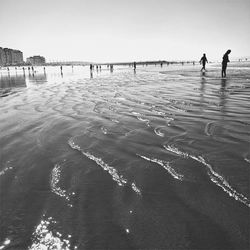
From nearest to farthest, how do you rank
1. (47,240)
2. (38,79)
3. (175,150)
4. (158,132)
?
1. (47,240)
2. (175,150)
3. (158,132)
4. (38,79)

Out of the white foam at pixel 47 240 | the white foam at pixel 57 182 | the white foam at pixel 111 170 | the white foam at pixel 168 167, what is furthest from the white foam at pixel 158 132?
the white foam at pixel 47 240

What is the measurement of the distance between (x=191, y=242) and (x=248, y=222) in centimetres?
70

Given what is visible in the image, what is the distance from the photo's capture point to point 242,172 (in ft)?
11.7

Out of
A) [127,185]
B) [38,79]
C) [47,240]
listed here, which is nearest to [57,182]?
[127,185]

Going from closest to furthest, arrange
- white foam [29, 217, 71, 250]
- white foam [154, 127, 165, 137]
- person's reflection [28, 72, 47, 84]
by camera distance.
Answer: white foam [29, 217, 71, 250] < white foam [154, 127, 165, 137] < person's reflection [28, 72, 47, 84]

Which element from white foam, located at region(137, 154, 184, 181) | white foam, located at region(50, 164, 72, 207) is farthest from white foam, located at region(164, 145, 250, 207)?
white foam, located at region(50, 164, 72, 207)

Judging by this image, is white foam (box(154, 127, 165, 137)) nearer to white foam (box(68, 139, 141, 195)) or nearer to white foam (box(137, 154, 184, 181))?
white foam (box(137, 154, 184, 181))

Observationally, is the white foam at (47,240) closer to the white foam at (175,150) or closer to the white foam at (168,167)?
the white foam at (168,167)

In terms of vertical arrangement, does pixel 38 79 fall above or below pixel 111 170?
below

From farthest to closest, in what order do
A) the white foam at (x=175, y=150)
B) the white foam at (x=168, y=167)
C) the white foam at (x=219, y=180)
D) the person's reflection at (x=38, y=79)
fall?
1. the person's reflection at (x=38, y=79)
2. the white foam at (x=175, y=150)
3. the white foam at (x=168, y=167)
4. the white foam at (x=219, y=180)

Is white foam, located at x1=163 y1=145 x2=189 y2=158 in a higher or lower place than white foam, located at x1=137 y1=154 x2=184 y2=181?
higher

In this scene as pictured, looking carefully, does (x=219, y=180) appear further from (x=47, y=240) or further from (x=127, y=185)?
(x=47, y=240)

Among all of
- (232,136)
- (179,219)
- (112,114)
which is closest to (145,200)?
(179,219)

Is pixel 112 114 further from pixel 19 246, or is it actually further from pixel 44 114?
pixel 19 246
